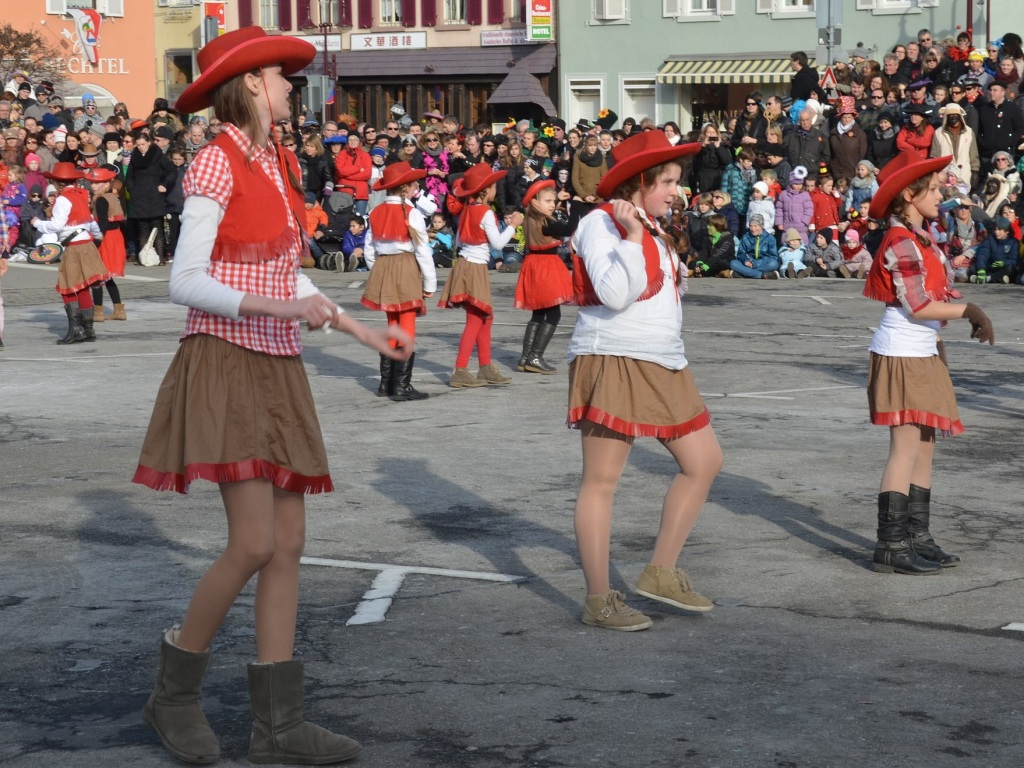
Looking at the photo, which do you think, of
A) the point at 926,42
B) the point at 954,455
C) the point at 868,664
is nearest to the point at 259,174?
the point at 868,664

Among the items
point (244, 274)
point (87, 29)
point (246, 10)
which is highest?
point (246, 10)

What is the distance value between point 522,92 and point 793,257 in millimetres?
25994

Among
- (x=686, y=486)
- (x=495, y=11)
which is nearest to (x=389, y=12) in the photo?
(x=495, y=11)

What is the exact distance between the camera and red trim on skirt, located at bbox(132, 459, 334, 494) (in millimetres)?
4438

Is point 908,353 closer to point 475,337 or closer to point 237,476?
point 237,476

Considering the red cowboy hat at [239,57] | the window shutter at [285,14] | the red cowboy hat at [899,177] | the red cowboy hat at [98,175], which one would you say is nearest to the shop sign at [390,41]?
the window shutter at [285,14]

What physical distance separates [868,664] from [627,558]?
1783mm

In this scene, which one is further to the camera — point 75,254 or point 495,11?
point 495,11

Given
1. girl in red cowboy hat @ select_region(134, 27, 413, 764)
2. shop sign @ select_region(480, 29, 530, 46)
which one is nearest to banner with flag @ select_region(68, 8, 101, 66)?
shop sign @ select_region(480, 29, 530, 46)

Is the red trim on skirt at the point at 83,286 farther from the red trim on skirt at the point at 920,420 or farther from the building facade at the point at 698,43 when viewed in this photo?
the building facade at the point at 698,43

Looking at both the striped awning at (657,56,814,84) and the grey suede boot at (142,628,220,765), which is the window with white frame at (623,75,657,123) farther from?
the grey suede boot at (142,628,220,765)

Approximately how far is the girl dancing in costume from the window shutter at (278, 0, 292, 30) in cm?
4295

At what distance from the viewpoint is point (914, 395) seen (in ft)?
22.6

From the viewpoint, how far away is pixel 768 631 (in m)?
5.90
